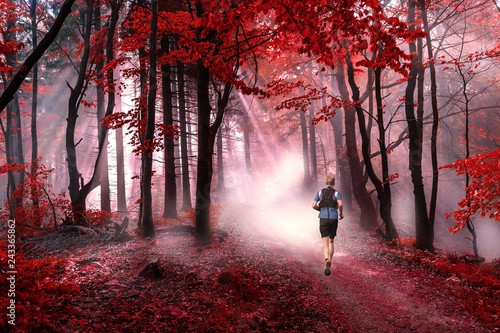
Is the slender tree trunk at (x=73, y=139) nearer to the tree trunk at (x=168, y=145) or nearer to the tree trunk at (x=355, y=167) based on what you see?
the tree trunk at (x=168, y=145)

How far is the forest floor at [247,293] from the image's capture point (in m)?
4.12

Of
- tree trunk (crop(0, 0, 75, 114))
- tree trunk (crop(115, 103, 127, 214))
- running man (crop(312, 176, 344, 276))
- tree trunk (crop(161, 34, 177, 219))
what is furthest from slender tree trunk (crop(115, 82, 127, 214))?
running man (crop(312, 176, 344, 276))

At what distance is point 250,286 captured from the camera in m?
5.38

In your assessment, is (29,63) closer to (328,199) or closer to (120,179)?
(328,199)

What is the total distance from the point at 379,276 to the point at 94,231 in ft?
27.4

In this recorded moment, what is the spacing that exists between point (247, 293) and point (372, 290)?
9.30 feet

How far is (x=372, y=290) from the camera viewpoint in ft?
19.1

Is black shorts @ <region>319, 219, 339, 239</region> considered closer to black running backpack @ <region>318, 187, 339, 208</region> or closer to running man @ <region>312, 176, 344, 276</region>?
running man @ <region>312, 176, 344, 276</region>

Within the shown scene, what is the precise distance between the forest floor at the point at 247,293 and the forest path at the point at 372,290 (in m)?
0.02

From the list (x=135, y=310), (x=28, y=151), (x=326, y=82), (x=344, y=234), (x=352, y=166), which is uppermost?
(x=326, y=82)

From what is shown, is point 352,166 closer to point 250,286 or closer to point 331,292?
point 331,292

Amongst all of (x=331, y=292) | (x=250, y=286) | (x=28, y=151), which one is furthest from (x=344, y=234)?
(x=28, y=151)

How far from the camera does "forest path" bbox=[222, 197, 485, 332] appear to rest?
15.0 ft

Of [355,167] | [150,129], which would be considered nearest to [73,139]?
[150,129]
